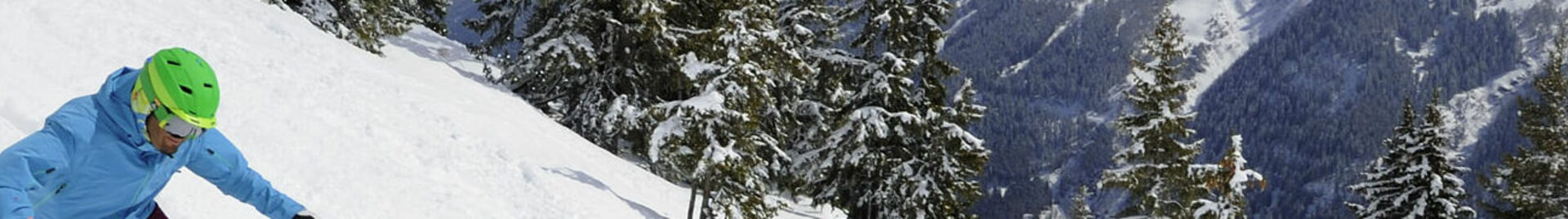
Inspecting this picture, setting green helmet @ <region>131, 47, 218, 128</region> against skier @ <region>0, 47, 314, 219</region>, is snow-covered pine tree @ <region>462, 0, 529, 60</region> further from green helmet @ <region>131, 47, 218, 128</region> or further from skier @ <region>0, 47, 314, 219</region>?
green helmet @ <region>131, 47, 218, 128</region>

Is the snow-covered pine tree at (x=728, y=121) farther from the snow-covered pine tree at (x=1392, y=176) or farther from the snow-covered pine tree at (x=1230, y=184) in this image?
the snow-covered pine tree at (x=1392, y=176)

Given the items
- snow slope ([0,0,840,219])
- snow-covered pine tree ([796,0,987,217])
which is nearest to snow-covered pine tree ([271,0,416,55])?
snow slope ([0,0,840,219])

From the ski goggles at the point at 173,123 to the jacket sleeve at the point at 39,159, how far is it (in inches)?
Answer: 7.4

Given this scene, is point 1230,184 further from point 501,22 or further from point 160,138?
point 501,22

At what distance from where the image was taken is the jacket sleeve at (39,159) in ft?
8.22

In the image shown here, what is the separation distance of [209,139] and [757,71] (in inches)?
531

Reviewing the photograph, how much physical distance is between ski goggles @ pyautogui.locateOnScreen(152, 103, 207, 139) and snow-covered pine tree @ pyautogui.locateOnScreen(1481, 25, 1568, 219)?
28.1 m

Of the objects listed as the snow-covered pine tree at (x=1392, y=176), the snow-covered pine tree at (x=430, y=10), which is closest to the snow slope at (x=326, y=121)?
the snow-covered pine tree at (x=1392, y=176)

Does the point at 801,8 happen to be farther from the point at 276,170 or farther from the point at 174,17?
the point at 276,170

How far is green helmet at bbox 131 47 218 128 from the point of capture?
2.70 m

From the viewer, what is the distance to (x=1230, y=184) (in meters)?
19.2

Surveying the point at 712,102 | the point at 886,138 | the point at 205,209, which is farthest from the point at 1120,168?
the point at 205,209

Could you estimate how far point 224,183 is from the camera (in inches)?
138

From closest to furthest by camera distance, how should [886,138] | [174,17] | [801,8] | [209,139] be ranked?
[209,139] < [174,17] < [886,138] < [801,8]
